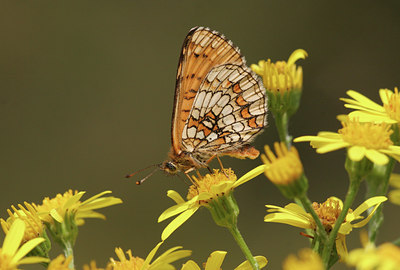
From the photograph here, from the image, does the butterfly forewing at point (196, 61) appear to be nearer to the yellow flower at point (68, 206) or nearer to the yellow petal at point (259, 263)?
the yellow flower at point (68, 206)

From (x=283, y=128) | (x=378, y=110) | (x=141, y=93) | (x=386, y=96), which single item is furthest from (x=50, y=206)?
(x=141, y=93)

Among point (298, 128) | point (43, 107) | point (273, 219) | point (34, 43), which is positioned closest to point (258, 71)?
point (273, 219)

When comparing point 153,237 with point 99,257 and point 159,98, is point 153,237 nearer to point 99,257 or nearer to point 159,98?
point 99,257

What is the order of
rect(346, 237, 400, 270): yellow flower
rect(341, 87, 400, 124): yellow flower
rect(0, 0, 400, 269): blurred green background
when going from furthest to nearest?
rect(0, 0, 400, 269): blurred green background, rect(341, 87, 400, 124): yellow flower, rect(346, 237, 400, 270): yellow flower

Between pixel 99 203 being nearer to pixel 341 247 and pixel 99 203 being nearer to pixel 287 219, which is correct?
pixel 287 219

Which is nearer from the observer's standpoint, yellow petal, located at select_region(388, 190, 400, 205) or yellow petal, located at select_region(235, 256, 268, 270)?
yellow petal, located at select_region(388, 190, 400, 205)

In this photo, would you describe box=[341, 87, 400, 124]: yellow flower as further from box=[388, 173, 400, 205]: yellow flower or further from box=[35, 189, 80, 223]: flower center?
box=[35, 189, 80, 223]: flower center

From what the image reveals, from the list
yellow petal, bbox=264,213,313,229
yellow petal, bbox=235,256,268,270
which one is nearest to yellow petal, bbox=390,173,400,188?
yellow petal, bbox=264,213,313,229
